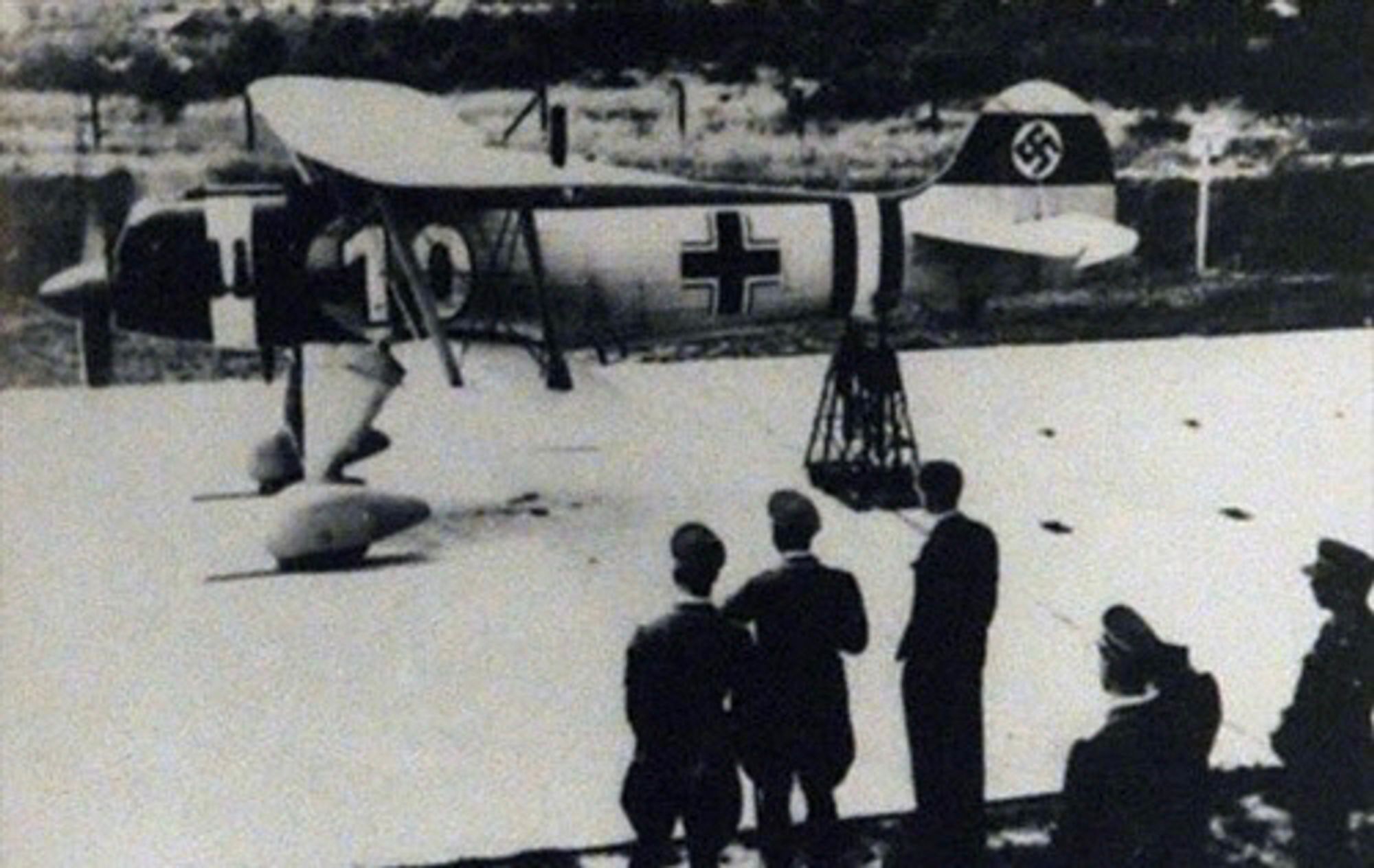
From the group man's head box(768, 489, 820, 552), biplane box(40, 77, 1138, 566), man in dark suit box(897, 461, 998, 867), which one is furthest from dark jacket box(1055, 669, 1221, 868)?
biplane box(40, 77, 1138, 566)

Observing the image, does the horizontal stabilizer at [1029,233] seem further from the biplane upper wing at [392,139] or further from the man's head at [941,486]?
the man's head at [941,486]

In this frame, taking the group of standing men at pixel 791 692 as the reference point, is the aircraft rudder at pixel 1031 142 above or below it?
above

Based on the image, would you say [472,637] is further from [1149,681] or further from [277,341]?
[1149,681]

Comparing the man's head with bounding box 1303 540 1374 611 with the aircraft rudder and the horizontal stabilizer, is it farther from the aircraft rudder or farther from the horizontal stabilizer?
the aircraft rudder

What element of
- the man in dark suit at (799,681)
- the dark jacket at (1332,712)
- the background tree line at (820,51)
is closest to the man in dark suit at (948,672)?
the man in dark suit at (799,681)

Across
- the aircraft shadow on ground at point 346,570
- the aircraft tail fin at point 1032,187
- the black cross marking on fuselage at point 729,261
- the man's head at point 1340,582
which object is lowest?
the man's head at point 1340,582

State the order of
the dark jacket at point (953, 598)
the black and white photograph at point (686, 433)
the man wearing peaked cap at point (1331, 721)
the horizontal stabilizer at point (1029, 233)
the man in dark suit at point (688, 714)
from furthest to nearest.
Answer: the horizontal stabilizer at point (1029, 233)
the man wearing peaked cap at point (1331, 721)
the black and white photograph at point (686, 433)
the dark jacket at point (953, 598)
the man in dark suit at point (688, 714)

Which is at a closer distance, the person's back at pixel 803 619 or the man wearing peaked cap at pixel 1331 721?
the person's back at pixel 803 619

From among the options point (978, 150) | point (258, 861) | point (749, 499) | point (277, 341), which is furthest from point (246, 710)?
point (978, 150)
